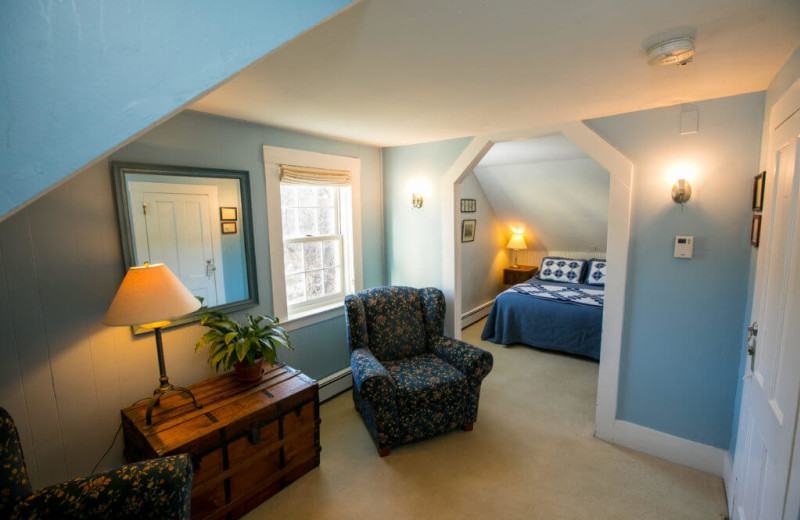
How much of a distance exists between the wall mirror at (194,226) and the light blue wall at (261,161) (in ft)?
0.26

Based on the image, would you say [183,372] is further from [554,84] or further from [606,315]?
[606,315]

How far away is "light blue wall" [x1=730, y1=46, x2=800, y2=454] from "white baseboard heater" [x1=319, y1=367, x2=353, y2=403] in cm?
267

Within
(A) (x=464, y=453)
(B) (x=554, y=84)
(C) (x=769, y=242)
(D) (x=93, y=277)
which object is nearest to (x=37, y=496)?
(D) (x=93, y=277)

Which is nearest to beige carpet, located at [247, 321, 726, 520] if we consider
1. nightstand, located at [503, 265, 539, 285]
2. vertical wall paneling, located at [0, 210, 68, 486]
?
vertical wall paneling, located at [0, 210, 68, 486]

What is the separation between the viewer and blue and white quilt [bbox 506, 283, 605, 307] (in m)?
4.03

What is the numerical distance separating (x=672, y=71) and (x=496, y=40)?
3.03 feet

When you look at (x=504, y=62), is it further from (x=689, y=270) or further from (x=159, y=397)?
(x=159, y=397)

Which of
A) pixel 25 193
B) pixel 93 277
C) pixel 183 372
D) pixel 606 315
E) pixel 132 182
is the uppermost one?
pixel 132 182

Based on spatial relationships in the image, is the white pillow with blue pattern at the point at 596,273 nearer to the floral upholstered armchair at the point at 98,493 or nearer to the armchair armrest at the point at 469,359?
the armchair armrest at the point at 469,359

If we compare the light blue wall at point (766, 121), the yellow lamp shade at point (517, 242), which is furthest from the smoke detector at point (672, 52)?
the yellow lamp shade at point (517, 242)

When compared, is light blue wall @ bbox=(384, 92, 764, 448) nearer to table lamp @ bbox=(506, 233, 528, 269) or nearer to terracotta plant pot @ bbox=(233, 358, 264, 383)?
terracotta plant pot @ bbox=(233, 358, 264, 383)

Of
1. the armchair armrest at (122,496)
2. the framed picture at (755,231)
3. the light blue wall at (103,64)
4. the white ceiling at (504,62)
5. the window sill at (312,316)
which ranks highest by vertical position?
the white ceiling at (504,62)

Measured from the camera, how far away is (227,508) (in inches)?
71.6

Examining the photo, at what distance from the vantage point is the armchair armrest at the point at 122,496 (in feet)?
3.77
